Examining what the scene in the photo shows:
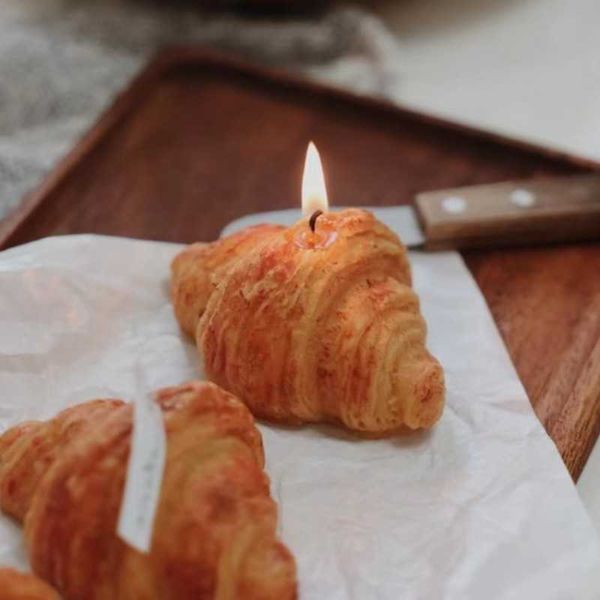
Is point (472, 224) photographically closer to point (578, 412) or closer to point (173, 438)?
point (578, 412)

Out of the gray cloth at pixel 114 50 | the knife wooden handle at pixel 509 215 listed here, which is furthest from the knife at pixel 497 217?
the gray cloth at pixel 114 50

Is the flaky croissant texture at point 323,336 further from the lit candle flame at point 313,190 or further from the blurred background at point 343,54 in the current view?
the blurred background at point 343,54

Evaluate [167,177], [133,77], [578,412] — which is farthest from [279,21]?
[578,412]

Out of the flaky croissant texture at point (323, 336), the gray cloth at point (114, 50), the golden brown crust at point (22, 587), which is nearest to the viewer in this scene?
the golden brown crust at point (22, 587)

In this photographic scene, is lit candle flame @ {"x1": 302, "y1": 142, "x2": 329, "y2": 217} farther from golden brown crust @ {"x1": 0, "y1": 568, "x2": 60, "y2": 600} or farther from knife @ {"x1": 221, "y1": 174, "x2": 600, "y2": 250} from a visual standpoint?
golden brown crust @ {"x1": 0, "y1": 568, "x2": 60, "y2": 600}

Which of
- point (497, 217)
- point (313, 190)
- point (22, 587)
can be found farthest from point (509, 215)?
point (22, 587)

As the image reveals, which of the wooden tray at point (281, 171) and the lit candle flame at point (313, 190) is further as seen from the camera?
the wooden tray at point (281, 171)

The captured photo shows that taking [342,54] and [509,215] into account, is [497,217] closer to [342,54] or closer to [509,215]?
[509,215]
